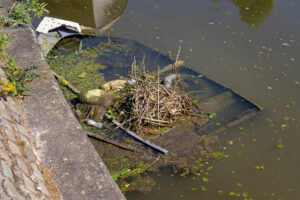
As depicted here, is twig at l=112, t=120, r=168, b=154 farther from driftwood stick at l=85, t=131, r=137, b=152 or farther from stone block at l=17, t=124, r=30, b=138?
stone block at l=17, t=124, r=30, b=138

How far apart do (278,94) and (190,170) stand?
8.80 ft

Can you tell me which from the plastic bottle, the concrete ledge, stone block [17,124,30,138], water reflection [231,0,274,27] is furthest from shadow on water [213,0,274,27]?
stone block [17,124,30,138]

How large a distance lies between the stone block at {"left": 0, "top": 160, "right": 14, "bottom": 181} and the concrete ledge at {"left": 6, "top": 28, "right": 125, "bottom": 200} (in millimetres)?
542

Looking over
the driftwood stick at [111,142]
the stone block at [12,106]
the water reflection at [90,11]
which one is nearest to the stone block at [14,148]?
the stone block at [12,106]

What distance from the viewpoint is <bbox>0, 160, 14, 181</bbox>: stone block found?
8.79ft

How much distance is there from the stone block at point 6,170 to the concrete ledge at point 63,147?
54 centimetres

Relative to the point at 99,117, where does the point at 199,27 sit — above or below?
above

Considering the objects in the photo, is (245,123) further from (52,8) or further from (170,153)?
(52,8)

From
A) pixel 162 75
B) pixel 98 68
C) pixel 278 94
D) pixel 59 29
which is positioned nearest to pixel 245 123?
pixel 278 94

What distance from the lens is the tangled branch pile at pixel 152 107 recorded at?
213 inches

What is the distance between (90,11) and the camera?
8.94m

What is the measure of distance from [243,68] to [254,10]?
9.51 feet

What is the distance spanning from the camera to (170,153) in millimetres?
5082

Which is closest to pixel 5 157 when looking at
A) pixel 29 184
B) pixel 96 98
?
pixel 29 184
